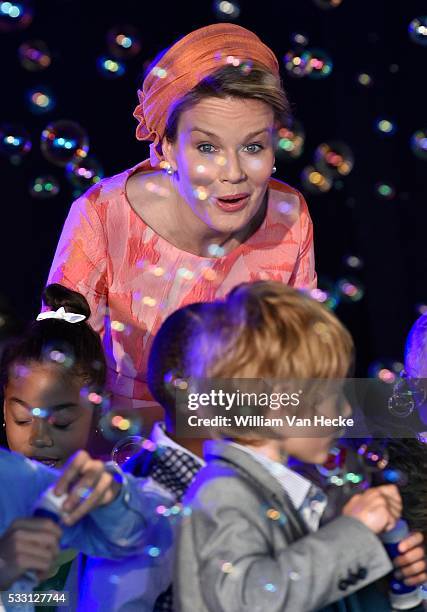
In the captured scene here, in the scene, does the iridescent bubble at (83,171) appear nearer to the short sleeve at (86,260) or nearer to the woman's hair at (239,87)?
the short sleeve at (86,260)

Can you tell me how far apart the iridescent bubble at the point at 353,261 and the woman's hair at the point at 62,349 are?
132 centimetres

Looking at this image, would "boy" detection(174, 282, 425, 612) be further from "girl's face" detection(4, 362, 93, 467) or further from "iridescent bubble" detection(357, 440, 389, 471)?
"girl's face" detection(4, 362, 93, 467)

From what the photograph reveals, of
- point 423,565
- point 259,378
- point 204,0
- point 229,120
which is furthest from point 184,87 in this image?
point 204,0

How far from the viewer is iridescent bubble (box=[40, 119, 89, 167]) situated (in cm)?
217

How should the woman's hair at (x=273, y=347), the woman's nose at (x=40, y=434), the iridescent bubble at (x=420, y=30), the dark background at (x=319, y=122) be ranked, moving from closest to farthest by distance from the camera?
the woman's hair at (x=273, y=347) < the woman's nose at (x=40, y=434) < the iridescent bubble at (x=420, y=30) < the dark background at (x=319, y=122)

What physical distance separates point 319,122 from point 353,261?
1.38ft

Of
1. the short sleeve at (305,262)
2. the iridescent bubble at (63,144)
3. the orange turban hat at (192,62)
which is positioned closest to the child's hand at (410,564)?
the short sleeve at (305,262)

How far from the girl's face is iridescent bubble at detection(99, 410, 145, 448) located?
0.05 meters

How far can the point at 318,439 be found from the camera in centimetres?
138

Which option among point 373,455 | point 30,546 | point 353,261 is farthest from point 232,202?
point 353,261

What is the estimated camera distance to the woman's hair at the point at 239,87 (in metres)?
1.90

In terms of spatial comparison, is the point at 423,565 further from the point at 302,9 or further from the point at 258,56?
the point at 302,9

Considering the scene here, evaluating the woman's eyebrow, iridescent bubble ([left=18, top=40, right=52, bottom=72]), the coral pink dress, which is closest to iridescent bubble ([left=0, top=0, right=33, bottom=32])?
iridescent bubble ([left=18, top=40, right=52, bottom=72])

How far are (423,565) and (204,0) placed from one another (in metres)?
1.99
